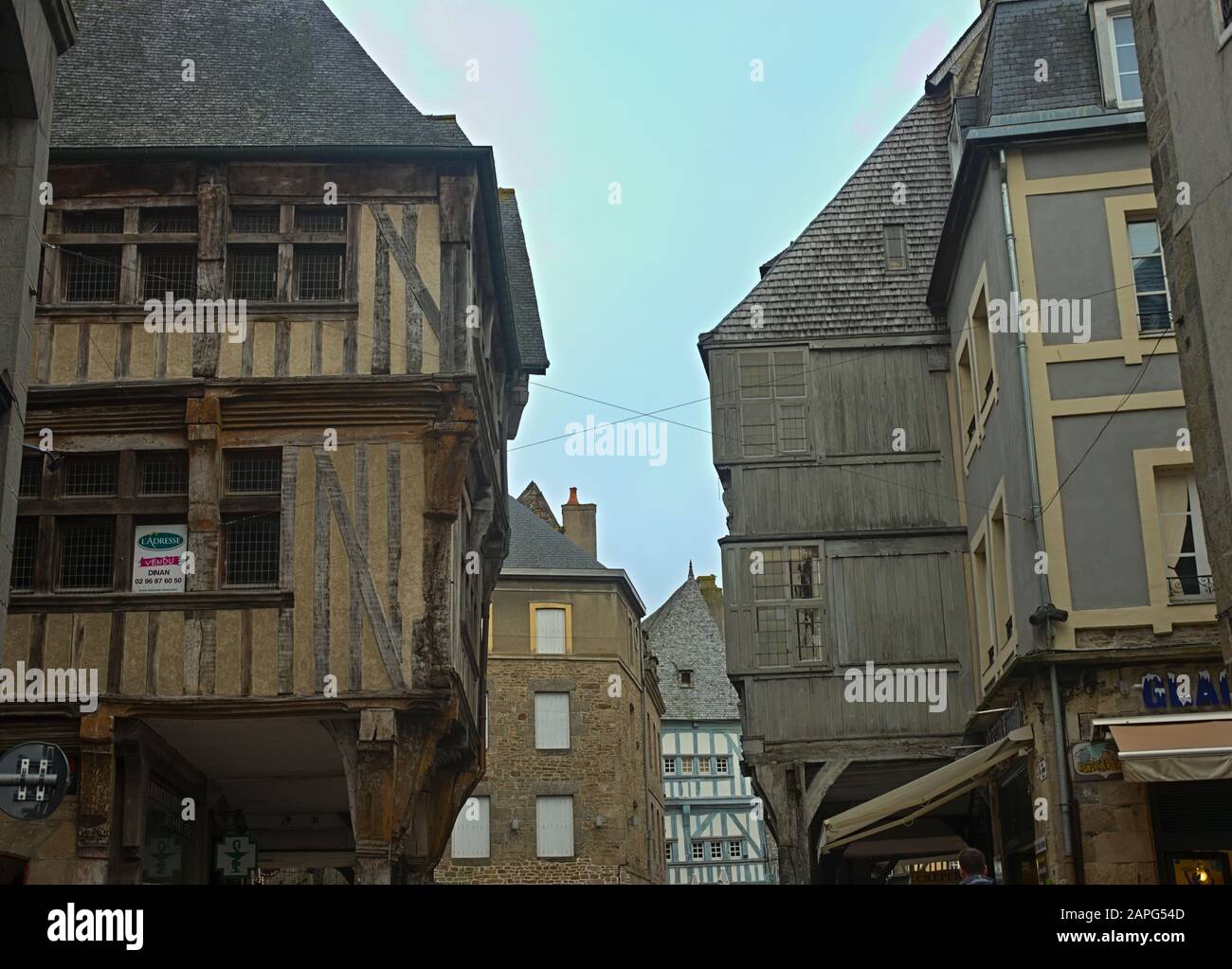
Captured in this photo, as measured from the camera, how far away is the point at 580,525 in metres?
41.1

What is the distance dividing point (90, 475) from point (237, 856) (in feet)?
14.8

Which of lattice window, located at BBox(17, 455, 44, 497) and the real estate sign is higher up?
lattice window, located at BBox(17, 455, 44, 497)

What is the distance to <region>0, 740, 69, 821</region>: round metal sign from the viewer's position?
27.8 feet

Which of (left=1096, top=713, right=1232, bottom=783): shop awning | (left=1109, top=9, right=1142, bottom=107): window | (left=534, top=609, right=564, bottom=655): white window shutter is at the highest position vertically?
(left=1109, top=9, right=1142, bottom=107): window

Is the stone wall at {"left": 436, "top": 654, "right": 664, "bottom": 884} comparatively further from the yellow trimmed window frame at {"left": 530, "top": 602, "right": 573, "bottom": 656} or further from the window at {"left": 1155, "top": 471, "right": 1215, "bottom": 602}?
the window at {"left": 1155, "top": 471, "right": 1215, "bottom": 602}

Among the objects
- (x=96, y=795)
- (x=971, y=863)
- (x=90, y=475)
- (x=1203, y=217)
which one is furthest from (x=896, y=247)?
(x=971, y=863)

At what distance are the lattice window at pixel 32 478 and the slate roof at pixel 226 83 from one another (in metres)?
3.07

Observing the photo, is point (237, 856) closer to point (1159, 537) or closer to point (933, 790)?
point (933, 790)

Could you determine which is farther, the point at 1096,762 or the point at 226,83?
the point at 226,83

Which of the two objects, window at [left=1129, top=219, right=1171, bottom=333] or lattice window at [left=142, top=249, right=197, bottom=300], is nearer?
window at [left=1129, top=219, right=1171, bottom=333]

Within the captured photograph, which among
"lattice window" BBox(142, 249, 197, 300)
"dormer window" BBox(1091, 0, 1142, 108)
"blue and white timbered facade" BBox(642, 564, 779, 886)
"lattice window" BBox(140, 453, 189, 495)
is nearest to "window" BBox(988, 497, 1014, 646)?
"dormer window" BBox(1091, 0, 1142, 108)

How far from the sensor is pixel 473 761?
712 inches
